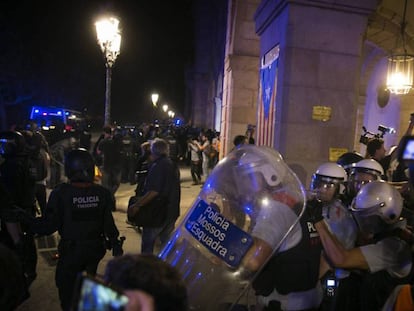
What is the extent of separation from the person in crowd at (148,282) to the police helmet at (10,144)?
380 centimetres

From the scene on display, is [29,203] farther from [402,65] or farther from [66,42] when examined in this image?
[66,42]

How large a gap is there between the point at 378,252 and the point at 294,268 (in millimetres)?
541

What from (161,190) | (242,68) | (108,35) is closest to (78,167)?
(161,190)

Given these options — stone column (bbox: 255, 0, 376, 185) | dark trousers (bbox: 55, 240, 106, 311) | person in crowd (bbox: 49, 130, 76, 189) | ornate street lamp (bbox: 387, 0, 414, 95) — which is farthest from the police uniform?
person in crowd (bbox: 49, 130, 76, 189)

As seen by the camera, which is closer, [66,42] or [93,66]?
[66,42]

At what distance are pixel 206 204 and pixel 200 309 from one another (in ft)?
1.85

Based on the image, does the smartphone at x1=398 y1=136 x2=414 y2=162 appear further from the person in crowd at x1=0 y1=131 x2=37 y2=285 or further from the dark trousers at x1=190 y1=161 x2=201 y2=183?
the dark trousers at x1=190 y1=161 x2=201 y2=183

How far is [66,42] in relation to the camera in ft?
118

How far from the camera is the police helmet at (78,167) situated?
326cm

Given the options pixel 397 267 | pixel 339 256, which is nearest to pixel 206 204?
pixel 339 256

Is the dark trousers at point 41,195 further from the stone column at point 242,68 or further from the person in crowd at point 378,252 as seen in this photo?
the person in crowd at point 378,252

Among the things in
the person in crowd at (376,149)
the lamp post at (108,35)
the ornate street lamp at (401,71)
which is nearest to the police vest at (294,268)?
the person in crowd at (376,149)

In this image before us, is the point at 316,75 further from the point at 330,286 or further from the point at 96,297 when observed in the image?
the point at 96,297

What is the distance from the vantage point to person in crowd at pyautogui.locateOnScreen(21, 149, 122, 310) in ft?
10.5
